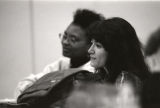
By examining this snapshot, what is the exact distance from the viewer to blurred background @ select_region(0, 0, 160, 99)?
3.13m

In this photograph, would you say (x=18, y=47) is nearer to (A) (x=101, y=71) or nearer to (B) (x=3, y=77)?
(B) (x=3, y=77)

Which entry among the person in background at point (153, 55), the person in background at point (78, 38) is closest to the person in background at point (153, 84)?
the person in background at point (153, 55)

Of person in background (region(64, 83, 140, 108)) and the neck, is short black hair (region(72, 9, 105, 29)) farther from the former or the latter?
person in background (region(64, 83, 140, 108))

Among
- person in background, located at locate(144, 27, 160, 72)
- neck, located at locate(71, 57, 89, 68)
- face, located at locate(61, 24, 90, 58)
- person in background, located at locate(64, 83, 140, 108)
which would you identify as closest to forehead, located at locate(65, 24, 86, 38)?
face, located at locate(61, 24, 90, 58)

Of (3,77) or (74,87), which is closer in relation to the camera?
(74,87)

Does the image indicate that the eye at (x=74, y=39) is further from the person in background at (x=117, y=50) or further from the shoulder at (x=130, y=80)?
the shoulder at (x=130, y=80)

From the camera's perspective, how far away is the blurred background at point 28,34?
3.13 metres

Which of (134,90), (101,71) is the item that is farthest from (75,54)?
(134,90)

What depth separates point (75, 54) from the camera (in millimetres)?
2447

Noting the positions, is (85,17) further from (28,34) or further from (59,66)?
(28,34)

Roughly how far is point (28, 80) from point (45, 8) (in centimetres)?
97

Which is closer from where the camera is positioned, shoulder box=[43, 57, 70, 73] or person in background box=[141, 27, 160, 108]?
person in background box=[141, 27, 160, 108]

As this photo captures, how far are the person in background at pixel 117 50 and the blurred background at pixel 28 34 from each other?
4.17 ft

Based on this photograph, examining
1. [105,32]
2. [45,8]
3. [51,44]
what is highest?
[105,32]
